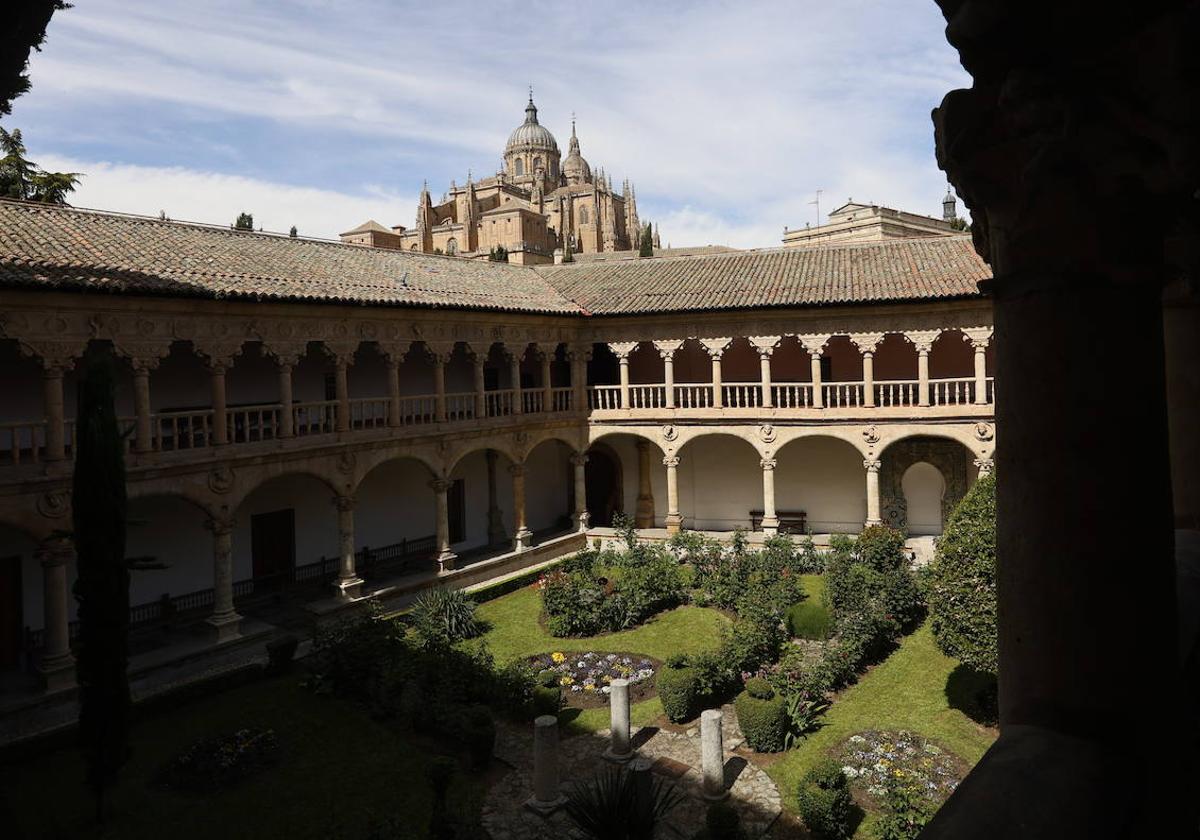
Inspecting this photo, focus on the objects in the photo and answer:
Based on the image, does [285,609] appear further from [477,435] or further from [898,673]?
[898,673]

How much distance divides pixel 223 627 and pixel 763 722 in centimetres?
1079

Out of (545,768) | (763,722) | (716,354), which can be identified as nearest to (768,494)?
(716,354)

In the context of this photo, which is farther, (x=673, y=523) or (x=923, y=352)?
(x=673, y=523)

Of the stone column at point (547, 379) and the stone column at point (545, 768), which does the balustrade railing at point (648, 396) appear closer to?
the stone column at point (547, 379)

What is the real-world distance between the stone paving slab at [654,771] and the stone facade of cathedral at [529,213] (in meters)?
60.3

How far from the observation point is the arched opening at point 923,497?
1014 inches

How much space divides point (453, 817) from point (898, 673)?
912 centimetres

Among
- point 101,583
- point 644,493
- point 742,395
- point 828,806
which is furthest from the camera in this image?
point 644,493

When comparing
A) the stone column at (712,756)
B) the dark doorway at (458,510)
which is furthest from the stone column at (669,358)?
the stone column at (712,756)

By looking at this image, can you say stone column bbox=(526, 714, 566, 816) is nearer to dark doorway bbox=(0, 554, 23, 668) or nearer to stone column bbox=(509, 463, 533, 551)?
dark doorway bbox=(0, 554, 23, 668)

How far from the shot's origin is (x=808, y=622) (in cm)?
1709

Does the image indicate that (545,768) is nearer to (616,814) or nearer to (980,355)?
(616,814)

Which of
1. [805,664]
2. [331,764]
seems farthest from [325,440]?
[805,664]

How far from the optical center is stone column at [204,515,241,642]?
16812 mm
